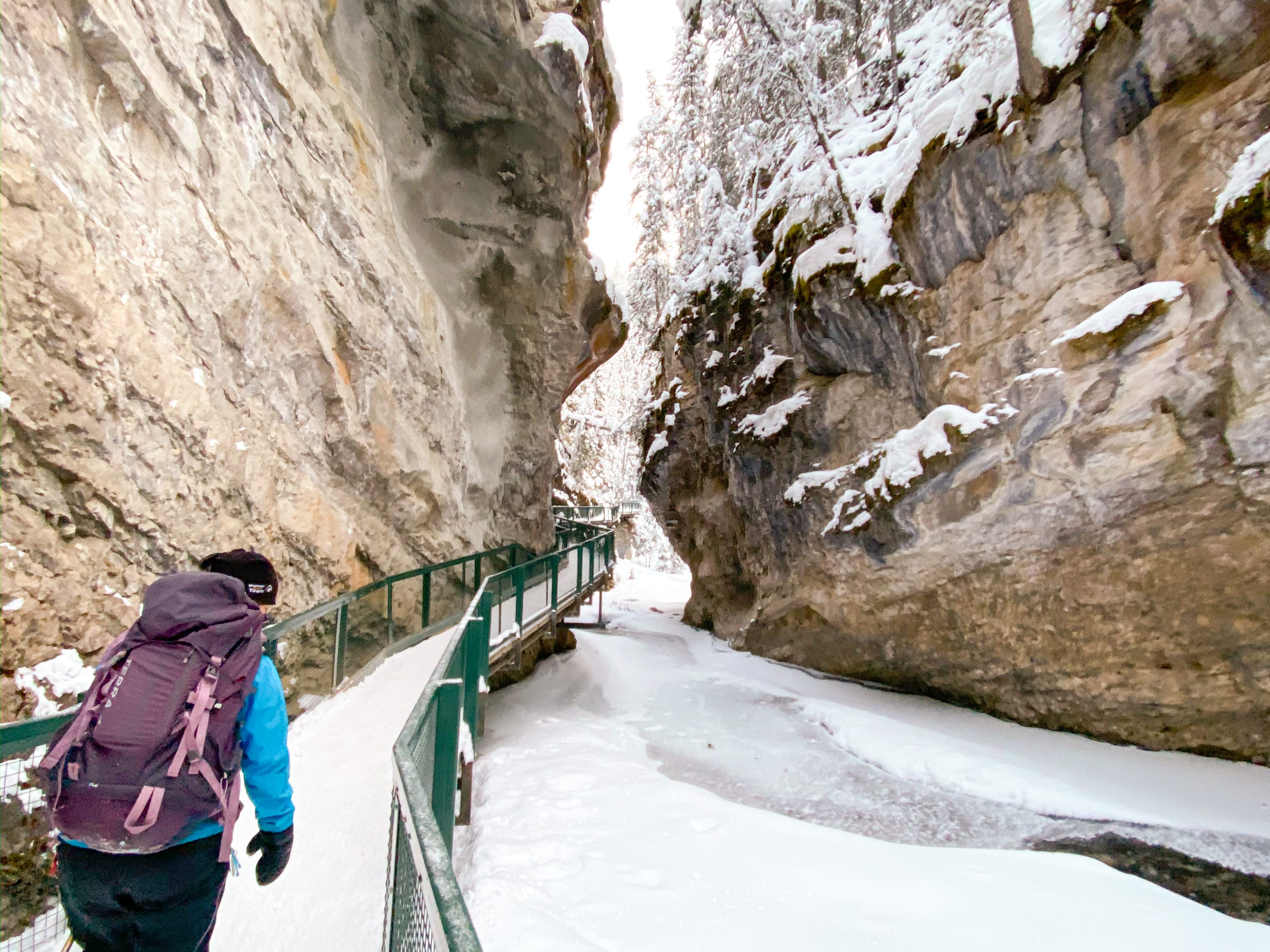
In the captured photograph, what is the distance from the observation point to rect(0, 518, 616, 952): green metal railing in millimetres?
1648

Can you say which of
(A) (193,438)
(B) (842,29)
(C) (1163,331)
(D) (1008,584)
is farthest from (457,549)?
(B) (842,29)

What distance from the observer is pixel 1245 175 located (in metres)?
5.61

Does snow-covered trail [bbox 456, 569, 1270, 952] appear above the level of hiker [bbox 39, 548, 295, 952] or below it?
below

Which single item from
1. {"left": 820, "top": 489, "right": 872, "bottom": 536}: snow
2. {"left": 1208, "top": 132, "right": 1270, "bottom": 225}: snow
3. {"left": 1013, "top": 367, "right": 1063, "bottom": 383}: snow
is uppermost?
{"left": 1208, "top": 132, "right": 1270, "bottom": 225}: snow

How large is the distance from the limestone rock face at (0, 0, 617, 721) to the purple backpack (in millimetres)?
2854

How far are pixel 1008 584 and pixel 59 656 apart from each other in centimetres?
1011

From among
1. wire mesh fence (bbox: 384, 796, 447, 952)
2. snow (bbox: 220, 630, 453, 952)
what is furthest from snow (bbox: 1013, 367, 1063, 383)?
wire mesh fence (bbox: 384, 796, 447, 952)

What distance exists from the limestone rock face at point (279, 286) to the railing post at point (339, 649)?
2.87ft

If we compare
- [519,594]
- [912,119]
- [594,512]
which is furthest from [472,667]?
[594,512]

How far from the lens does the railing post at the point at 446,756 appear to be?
3.32m

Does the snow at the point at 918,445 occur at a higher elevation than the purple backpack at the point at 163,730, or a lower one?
higher

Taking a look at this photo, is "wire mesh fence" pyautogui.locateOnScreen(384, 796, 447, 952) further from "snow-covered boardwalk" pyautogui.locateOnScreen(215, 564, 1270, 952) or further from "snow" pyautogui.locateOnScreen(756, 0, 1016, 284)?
"snow" pyautogui.locateOnScreen(756, 0, 1016, 284)

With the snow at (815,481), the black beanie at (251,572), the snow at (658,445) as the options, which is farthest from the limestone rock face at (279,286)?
the snow at (815,481)

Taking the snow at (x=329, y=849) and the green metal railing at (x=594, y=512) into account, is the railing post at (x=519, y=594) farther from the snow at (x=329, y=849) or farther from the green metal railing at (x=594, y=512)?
the green metal railing at (x=594, y=512)
